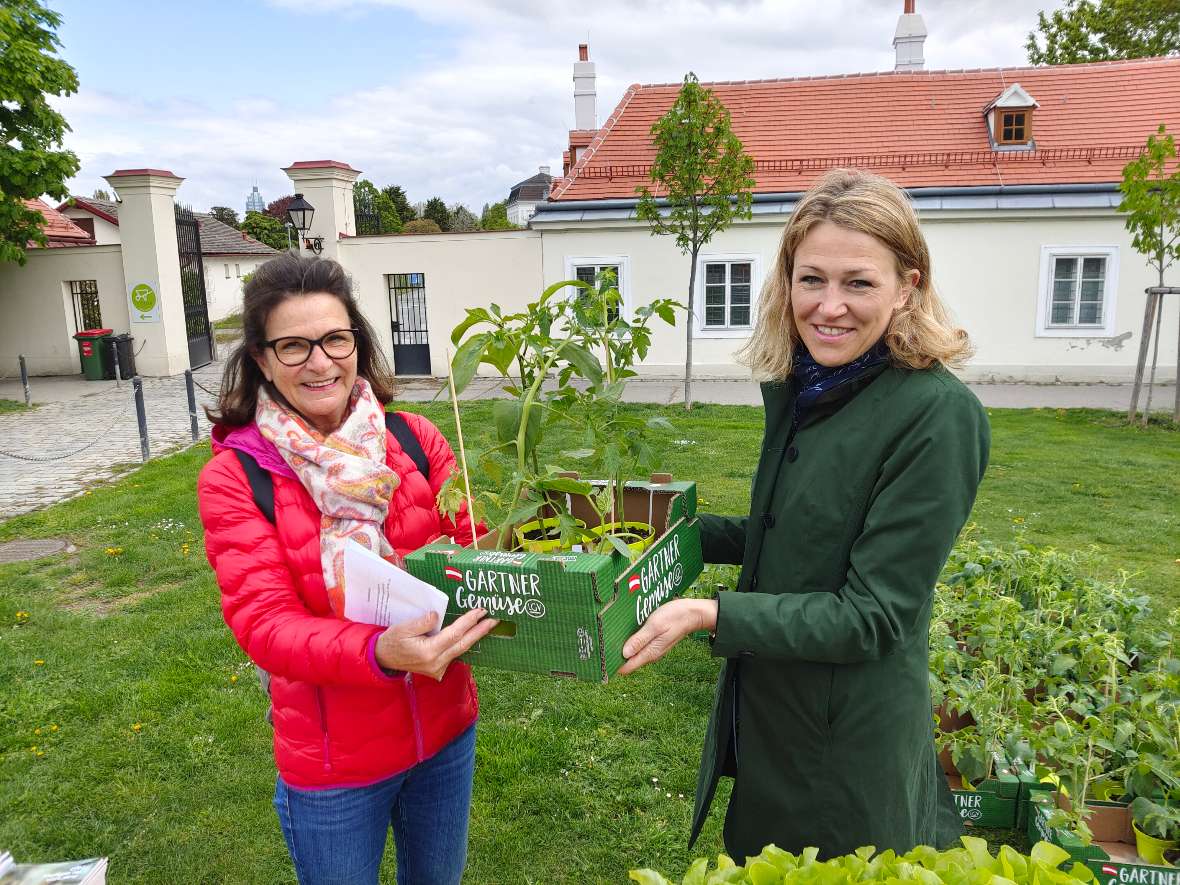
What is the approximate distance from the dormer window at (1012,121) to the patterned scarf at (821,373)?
16701 mm

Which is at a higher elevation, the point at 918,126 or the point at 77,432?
the point at 918,126

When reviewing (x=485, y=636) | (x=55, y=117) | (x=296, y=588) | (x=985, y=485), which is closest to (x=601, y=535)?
(x=485, y=636)

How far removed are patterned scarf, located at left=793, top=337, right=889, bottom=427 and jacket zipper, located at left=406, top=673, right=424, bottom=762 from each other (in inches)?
40.7

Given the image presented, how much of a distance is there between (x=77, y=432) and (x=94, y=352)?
5.59 metres

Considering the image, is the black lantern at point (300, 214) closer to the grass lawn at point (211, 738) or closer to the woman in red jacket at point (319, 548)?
the grass lawn at point (211, 738)

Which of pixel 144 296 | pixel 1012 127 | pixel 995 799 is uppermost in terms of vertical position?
pixel 1012 127

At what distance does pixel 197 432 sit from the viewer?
11.5 metres

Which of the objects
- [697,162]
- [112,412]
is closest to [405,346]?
[112,412]

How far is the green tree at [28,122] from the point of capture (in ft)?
46.9

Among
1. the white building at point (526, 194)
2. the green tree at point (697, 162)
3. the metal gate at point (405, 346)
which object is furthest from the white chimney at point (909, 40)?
the white building at point (526, 194)

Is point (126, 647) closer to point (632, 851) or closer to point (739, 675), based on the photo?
point (632, 851)

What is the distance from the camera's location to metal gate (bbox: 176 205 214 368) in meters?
17.5

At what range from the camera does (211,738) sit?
3.91 metres

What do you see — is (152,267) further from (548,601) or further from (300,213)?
(548,601)
